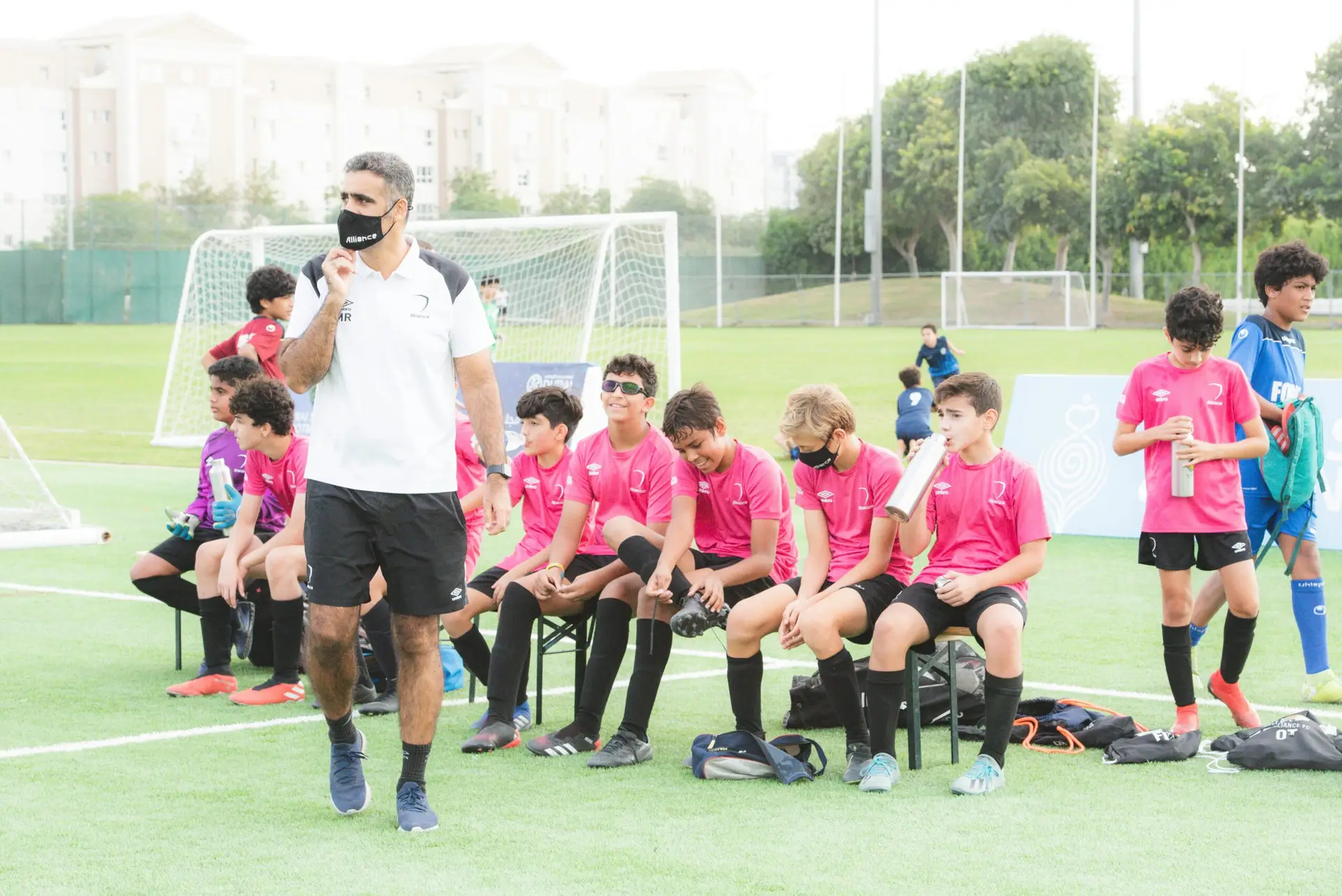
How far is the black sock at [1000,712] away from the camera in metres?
5.03

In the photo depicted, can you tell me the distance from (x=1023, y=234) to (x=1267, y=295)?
6853cm

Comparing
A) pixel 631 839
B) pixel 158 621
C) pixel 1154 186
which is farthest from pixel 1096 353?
pixel 631 839

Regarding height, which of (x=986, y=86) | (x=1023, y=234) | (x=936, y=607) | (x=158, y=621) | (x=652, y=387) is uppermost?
(x=986, y=86)

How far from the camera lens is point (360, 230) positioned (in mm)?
4578

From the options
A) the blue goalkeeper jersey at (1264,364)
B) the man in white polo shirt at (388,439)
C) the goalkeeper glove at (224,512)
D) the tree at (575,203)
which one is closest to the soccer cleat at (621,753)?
the man in white polo shirt at (388,439)

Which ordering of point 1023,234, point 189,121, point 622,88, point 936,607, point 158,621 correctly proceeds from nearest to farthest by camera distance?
point 936,607
point 158,621
point 1023,234
point 189,121
point 622,88

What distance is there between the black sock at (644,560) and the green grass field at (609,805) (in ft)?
1.97

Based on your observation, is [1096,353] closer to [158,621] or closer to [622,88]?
[158,621]

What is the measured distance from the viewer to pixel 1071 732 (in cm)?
564

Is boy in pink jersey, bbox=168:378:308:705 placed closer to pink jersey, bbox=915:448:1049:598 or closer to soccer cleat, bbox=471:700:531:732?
soccer cleat, bbox=471:700:531:732

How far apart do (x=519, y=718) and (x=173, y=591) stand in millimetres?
1947

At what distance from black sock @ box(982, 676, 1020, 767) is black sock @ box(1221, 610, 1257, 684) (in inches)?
46.3

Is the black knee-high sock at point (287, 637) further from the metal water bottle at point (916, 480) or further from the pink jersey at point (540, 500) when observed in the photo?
the metal water bottle at point (916, 480)

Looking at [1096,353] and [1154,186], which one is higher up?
[1154,186]
